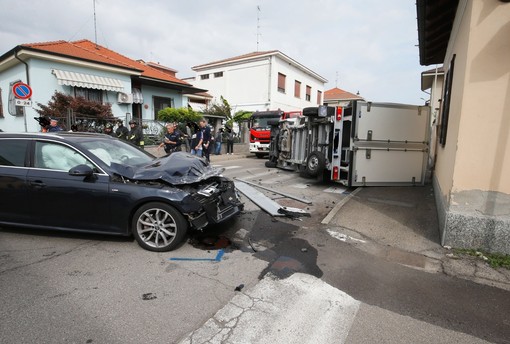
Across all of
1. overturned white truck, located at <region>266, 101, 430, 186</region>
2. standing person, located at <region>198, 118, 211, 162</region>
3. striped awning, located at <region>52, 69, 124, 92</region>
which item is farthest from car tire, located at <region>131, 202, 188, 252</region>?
striped awning, located at <region>52, 69, 124, 92</region>

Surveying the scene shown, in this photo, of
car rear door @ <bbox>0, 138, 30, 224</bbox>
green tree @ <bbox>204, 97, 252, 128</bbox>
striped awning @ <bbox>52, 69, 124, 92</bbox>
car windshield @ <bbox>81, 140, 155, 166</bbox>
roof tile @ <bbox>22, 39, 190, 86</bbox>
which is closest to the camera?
car rear door @ <bbox>0, 138, 30, 224</bbox>

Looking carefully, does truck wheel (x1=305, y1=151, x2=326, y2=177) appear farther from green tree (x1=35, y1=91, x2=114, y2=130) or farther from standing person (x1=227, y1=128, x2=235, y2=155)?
standing person (x1=227, y1=128, x2=235, y2=155)

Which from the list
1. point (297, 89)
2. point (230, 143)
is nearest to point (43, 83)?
point (230, 143)

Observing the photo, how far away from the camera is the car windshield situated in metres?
4.48

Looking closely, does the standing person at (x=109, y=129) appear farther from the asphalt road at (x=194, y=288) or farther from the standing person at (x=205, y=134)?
the asphalt road at (x=194, y=288)

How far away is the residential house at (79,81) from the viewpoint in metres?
14.4

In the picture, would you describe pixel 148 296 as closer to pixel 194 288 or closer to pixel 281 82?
pixel 194 288

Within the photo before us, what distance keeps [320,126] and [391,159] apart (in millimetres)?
2279

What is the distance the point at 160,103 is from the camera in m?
20.4

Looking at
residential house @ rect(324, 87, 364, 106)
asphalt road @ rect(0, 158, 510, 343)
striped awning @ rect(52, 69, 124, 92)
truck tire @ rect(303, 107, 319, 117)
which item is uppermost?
residential house @ rect(324, 87, 364, 106)

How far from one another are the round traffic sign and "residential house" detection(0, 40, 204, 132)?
76.9 inches

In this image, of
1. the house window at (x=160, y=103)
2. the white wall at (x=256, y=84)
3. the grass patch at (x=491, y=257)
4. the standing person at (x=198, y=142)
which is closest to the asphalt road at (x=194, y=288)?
the grass patch at (x=491, y=257)

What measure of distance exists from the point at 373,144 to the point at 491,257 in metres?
4.43

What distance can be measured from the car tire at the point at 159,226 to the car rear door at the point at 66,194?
17.4 inches
